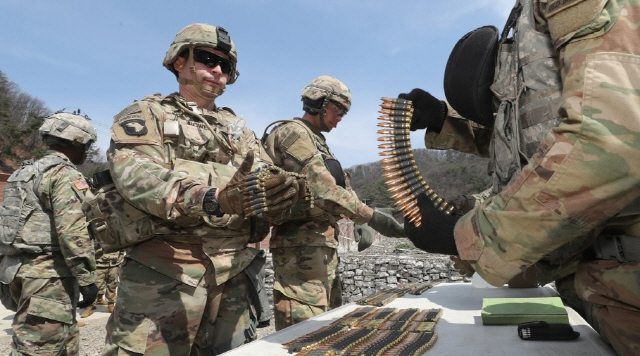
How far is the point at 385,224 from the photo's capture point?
496 cm

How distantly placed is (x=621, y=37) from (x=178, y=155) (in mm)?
2440

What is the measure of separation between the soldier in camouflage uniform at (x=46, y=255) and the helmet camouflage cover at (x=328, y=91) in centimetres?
267

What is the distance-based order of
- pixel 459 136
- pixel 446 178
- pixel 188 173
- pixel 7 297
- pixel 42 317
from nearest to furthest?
pixel 188 173, pixel 459 136, pixel 42 317, pixel 7 297, pixel 446 178

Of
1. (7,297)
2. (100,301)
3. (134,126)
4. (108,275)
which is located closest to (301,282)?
(134,126)

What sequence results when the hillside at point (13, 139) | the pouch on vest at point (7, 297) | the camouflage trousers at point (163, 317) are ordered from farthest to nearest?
1. the hillside at point (13, 139)
2. the pouch on vest at point (7, 297)
3. the camouflage trousers at point (163, 317)

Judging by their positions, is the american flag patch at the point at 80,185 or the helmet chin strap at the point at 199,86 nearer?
the helmet chin strap at the point at 199,86

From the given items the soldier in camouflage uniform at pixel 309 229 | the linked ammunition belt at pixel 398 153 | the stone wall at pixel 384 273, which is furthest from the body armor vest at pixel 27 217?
the stone wall at pixel 384 273

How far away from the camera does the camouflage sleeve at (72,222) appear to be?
4.85m

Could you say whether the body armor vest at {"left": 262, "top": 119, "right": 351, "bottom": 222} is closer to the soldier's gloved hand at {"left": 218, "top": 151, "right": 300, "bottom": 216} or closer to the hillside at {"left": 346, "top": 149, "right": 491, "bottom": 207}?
the soldier's gloved hand at {"left": 218, "top": 151, "right": 300, "bottom": 216}

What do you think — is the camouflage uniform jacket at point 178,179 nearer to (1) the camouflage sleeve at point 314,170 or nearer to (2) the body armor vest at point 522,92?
(1) the camouflage sleeve at point 314,170

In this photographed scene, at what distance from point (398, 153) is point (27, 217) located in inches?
166

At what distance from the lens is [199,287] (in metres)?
2.90

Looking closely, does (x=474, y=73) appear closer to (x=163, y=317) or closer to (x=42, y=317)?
(x=163, y=317)

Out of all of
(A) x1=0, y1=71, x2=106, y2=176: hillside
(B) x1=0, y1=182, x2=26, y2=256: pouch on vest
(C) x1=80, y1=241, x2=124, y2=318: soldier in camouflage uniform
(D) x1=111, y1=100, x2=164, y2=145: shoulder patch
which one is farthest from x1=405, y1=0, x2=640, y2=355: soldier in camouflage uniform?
(A) x1=0, y1=71, x2=106, y2=176: hillside
